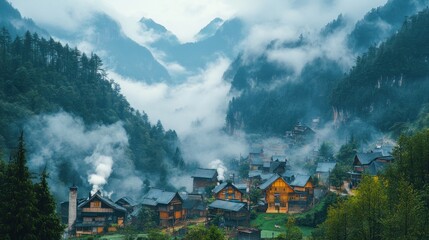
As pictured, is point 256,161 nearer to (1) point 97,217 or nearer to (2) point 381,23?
(1) point 97,217

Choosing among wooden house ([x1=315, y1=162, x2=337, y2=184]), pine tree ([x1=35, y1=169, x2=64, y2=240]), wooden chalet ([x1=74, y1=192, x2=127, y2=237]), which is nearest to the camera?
pine tree ([x1=35, y1=169, x2=64, y2=240])

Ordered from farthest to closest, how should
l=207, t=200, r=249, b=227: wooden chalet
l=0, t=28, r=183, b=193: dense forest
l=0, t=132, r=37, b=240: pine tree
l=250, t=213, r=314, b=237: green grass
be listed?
l=0, t=28, r=183, b=193: dense forest
l=207, t=200, r=249, b=227: wooden chalet
l=250, t=213, r=314, b=237: green grass
l=0, t=132, r=37, b=240: pine tree

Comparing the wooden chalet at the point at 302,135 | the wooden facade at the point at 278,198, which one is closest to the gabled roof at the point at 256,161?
the wooden chalet at the point at 302,135

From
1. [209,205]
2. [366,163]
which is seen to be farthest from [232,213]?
[366,163]

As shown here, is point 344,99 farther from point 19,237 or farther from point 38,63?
point 19,237

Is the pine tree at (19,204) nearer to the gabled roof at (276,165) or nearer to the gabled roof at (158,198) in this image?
the gabled roof at (158,198)

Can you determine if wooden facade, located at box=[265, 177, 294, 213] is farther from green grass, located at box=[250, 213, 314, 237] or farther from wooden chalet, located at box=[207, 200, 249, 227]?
wooden chalet, located at box=[207, 200, 249, 227]

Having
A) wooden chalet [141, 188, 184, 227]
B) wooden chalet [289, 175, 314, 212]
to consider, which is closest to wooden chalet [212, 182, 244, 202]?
wooden chalet [141, 188, 184, 227]

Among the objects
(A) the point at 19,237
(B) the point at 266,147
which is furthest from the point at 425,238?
(B) the point at 266,147
